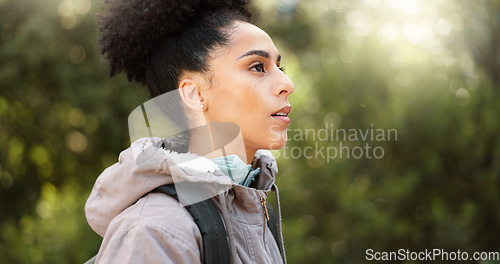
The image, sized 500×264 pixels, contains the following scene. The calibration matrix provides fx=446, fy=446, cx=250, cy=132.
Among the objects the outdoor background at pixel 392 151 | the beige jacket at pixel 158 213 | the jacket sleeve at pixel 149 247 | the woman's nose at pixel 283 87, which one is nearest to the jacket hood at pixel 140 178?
the beige jacket at pixel 158 213

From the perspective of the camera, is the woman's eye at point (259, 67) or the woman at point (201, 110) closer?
the woman at point (201, 110)

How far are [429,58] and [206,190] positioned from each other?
129 inches

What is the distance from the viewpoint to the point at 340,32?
4438 mm

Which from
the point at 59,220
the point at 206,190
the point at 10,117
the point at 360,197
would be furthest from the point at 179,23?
the point at 10,117

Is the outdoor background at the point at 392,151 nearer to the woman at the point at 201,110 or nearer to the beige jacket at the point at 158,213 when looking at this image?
the woman at the point at 201,110

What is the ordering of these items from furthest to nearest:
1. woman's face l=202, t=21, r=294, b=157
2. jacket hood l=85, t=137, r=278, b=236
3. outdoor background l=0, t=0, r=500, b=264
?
outdoor background l=0, t=0, r=500, b=264, woman's face l=202, t=21, r=294, b=157, jacket hood l=85, t=137, r=278, b=236

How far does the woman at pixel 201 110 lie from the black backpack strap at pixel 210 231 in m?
0.02

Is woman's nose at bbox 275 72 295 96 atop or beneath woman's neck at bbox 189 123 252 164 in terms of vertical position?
atop

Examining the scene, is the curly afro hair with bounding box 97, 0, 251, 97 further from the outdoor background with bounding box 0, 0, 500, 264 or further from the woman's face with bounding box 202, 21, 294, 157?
the outdoor background with bounding box 0, 0, 500, 264

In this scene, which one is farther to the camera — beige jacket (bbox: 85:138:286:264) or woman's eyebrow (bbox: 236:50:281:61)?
woman's eyebrow (bbox: 236:50:281:61)

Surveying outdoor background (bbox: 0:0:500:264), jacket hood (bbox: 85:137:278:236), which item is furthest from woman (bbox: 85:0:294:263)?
outdoor background (bbox: 0:0:500:264)

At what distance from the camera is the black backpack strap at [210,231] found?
44.5 inches

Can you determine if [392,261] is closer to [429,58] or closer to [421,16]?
[429,58]

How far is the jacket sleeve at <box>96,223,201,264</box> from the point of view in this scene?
1061 millimetres
